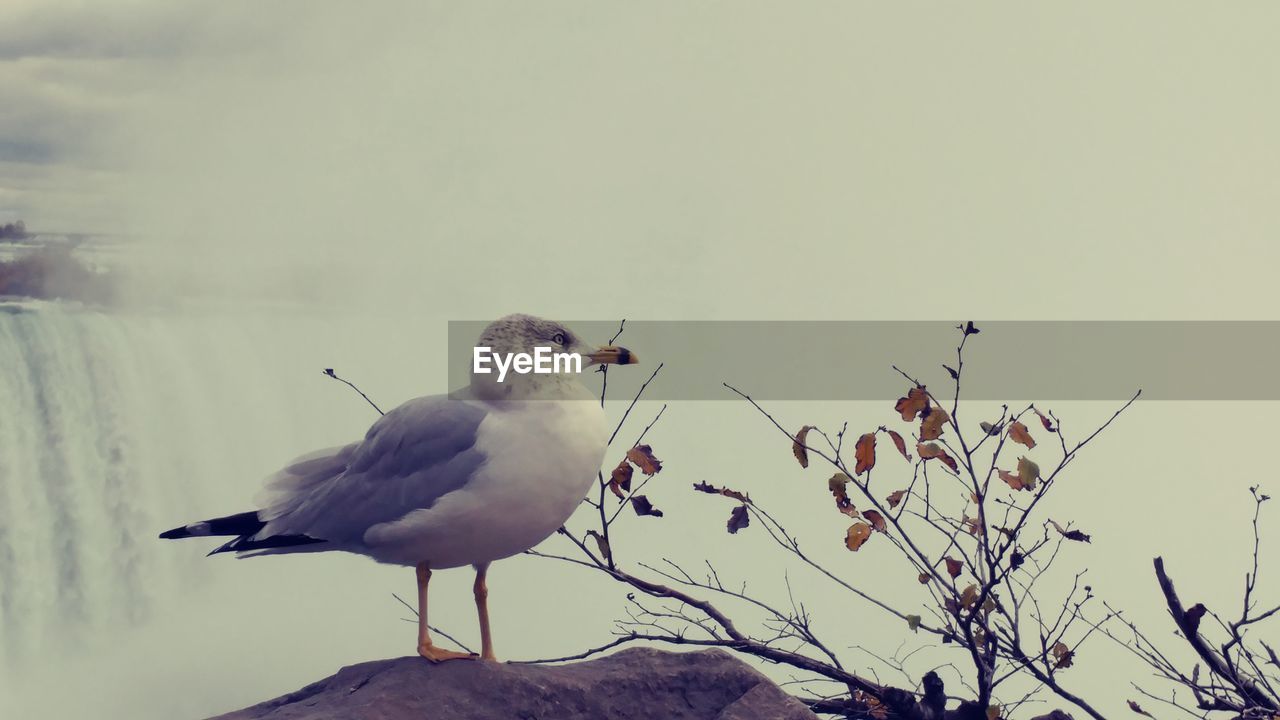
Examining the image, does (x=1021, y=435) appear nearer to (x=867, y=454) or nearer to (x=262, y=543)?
(x=867, y=454)

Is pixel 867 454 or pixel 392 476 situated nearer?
pixel 392 476

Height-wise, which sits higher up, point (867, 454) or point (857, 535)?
point (867, 454)

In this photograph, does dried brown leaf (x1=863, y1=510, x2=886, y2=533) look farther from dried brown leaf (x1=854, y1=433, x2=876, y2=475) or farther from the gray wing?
the gray wing

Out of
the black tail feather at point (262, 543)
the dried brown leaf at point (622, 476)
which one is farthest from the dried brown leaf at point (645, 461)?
the black tail feather at point (262, 543)

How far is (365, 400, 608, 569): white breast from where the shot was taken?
173 inches

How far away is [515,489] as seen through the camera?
4398mm

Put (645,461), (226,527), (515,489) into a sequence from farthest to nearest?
1. (645,461)
2. (226,527)
3. (515,489)

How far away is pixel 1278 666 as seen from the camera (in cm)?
501

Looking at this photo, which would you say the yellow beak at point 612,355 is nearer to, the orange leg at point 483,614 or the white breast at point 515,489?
the white breast at point 515,489

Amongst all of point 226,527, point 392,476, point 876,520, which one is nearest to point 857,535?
point 876,520

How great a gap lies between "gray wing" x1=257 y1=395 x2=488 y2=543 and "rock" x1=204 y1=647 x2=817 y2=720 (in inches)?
19.9

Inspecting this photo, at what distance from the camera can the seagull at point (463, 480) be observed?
4.42m

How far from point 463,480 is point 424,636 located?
61 cm

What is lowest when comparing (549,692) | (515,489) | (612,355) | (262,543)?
(549,692)
